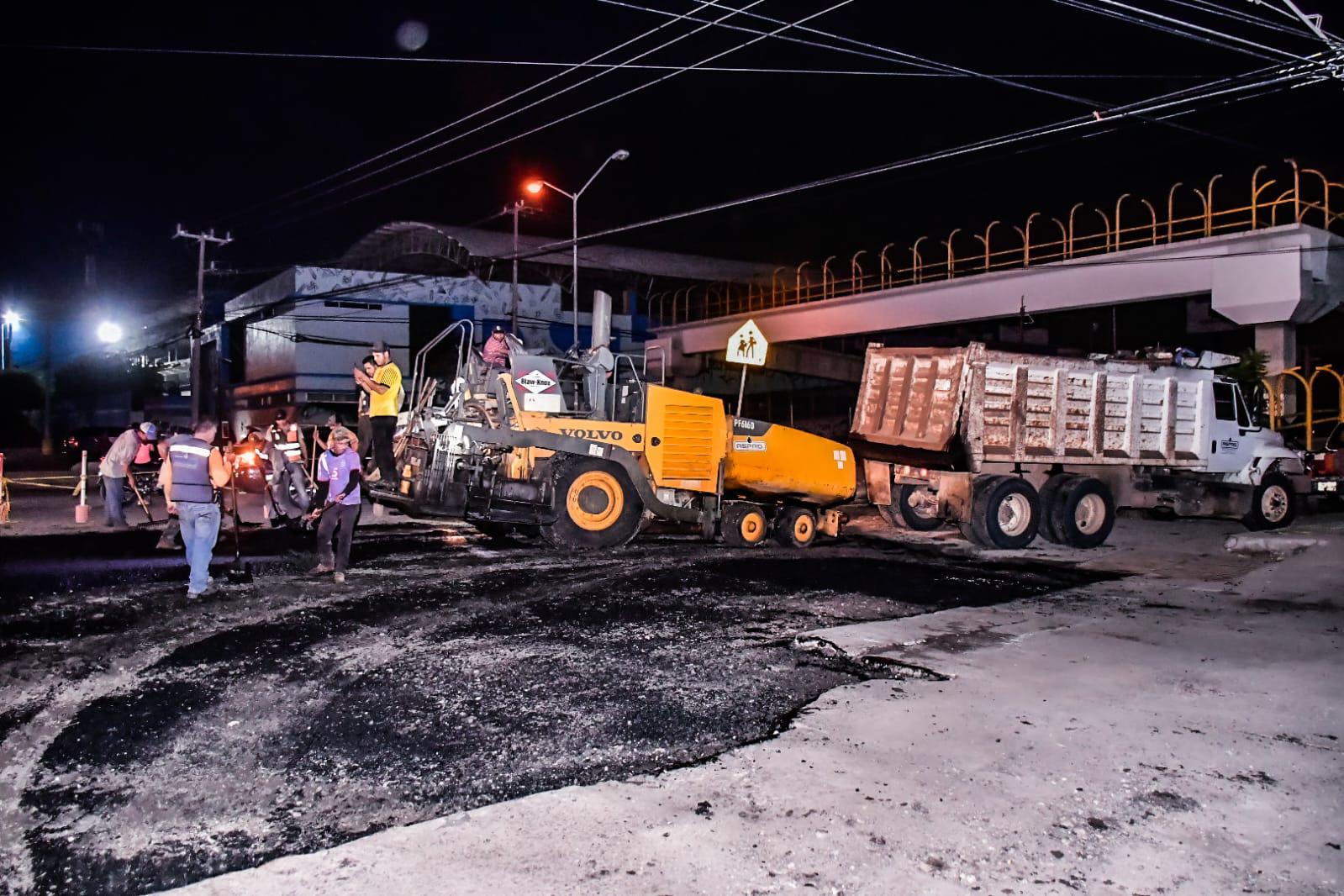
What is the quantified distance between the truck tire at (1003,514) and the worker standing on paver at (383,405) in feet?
25.8

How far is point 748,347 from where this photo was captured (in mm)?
14992

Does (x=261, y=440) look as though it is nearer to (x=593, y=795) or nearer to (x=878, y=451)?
(x=878, y=451)

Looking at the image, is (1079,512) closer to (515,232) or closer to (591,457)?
(591,457)

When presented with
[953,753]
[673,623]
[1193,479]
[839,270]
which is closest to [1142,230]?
[1193,479]

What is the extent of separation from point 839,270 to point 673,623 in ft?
84.7

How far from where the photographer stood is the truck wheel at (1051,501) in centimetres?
1429

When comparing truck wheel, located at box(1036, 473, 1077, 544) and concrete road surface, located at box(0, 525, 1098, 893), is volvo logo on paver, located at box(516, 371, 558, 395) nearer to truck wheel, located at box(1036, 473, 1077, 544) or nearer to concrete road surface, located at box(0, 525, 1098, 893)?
concrete road surface, located at box(0, 525, 1098, 893)

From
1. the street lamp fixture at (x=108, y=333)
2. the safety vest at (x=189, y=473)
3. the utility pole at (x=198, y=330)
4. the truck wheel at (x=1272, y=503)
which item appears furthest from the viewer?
the street lamp fixture at (x=108, y=333)

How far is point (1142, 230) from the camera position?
891 inches

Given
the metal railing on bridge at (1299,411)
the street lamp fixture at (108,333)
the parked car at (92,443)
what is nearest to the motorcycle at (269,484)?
the metal railing on bridge at (1299,411)

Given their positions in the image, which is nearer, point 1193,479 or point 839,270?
point 1193,479

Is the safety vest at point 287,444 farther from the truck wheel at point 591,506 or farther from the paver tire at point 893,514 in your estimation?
the paver tire at point 893,514

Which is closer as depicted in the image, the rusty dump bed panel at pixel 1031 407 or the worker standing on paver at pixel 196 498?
the worker standing on paver at pixel 196 498

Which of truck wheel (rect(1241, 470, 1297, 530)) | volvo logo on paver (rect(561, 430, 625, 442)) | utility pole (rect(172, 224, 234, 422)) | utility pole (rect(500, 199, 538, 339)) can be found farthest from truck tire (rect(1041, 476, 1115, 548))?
utility pole (rect(172, 224, 234, 422))
